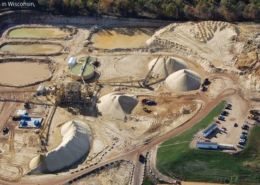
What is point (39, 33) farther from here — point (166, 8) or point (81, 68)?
point (166, 8)

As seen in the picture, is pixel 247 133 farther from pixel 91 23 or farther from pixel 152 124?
pixel 91 23

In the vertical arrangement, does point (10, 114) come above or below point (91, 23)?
below

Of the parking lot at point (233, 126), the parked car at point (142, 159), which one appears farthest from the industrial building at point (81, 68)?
the parking lot at point (233, 126)

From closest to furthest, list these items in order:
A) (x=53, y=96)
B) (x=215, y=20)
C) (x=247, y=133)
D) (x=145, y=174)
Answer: (x=145, y=174) < (x=247, y=133) < (x=53, y=96) < (x=215, y=20)

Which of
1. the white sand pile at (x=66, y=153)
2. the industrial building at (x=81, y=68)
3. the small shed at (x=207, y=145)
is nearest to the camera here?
the white sand pile at (x=66, y=153)

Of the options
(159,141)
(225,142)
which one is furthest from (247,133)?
(159,141)

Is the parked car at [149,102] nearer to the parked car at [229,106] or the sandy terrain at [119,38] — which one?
the parked car at [229,106]

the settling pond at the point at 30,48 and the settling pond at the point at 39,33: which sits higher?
the settling pond at the point at 39,33
